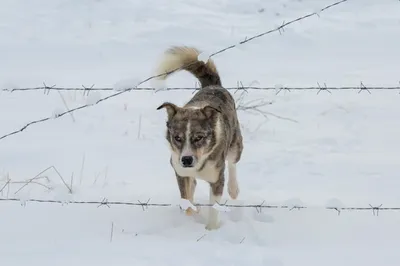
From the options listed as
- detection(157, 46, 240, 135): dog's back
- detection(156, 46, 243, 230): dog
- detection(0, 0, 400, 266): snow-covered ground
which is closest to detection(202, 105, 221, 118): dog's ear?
detection(156, 46, 243, 230): dog

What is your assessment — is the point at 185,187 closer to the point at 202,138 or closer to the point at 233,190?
the point at 202,138

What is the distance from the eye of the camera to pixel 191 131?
180 inches

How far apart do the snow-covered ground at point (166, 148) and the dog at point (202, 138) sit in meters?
0.21

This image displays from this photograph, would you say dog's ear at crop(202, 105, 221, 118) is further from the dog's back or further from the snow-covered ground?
the snow-covered ground

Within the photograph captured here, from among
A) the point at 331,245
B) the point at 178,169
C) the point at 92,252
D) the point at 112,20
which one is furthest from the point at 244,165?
the point at 112,20

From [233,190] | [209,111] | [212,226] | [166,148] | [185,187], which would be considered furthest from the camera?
[166,148]

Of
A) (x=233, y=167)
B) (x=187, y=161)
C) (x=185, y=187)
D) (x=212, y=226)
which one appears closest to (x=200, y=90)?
(x=233, y=167)

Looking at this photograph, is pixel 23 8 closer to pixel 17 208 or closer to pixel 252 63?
pixel 252 63

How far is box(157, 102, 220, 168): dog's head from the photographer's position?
452 cm

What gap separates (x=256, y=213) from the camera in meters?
4.78

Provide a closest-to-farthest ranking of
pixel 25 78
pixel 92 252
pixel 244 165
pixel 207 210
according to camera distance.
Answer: pixel 92 252 → pixel 207 210 → pixel 244 165 → pixel 25 78

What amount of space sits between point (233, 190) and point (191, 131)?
97 centimetres

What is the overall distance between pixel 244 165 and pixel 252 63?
342 centimetres

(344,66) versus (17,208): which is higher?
(344,66)
